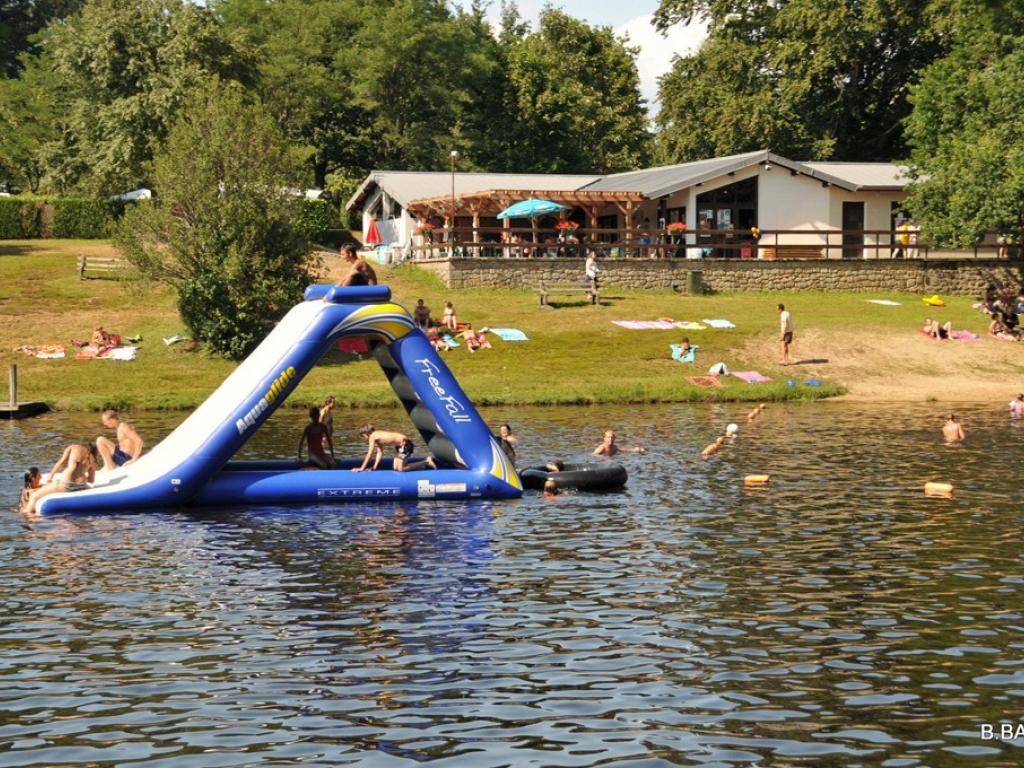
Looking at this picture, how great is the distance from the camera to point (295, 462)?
82.8 feet

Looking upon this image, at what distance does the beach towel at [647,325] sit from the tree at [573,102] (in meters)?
41.6

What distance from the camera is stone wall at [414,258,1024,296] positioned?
187 ft

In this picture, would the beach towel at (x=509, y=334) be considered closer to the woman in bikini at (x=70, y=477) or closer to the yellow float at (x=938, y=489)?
A: the yellow float at (x=938, y=489)

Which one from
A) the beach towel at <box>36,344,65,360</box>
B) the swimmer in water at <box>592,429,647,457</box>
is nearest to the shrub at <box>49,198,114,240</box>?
the beach towel at <box>36,344,65,360</box>

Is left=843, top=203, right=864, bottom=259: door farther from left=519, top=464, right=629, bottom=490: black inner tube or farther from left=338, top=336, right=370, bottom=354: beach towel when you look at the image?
left=338, top=336, right=370, bottom=354: beach towel

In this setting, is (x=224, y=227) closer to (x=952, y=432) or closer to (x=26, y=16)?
(x=952, y=432)

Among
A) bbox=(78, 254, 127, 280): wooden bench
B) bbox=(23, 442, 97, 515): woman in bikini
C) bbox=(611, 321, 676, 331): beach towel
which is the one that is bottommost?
bbox=(23, 442, 97, 515): woman in bikini

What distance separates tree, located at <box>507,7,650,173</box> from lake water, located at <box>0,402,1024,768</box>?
66.3 metres

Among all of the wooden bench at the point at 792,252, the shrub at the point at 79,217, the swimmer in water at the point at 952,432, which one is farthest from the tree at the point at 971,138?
the shrub at the point at 79,217

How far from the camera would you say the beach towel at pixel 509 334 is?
47.3 metres

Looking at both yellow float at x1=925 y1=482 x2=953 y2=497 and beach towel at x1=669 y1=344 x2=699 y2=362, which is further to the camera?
beach towel at x1=669 y1=344 x2=699 y2=362

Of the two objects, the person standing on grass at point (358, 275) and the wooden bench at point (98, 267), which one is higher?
the wooden bench at point (98, 267)

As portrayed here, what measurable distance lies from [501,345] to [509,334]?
1.10 meters

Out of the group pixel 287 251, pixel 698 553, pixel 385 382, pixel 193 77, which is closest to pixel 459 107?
pixel 193 77
